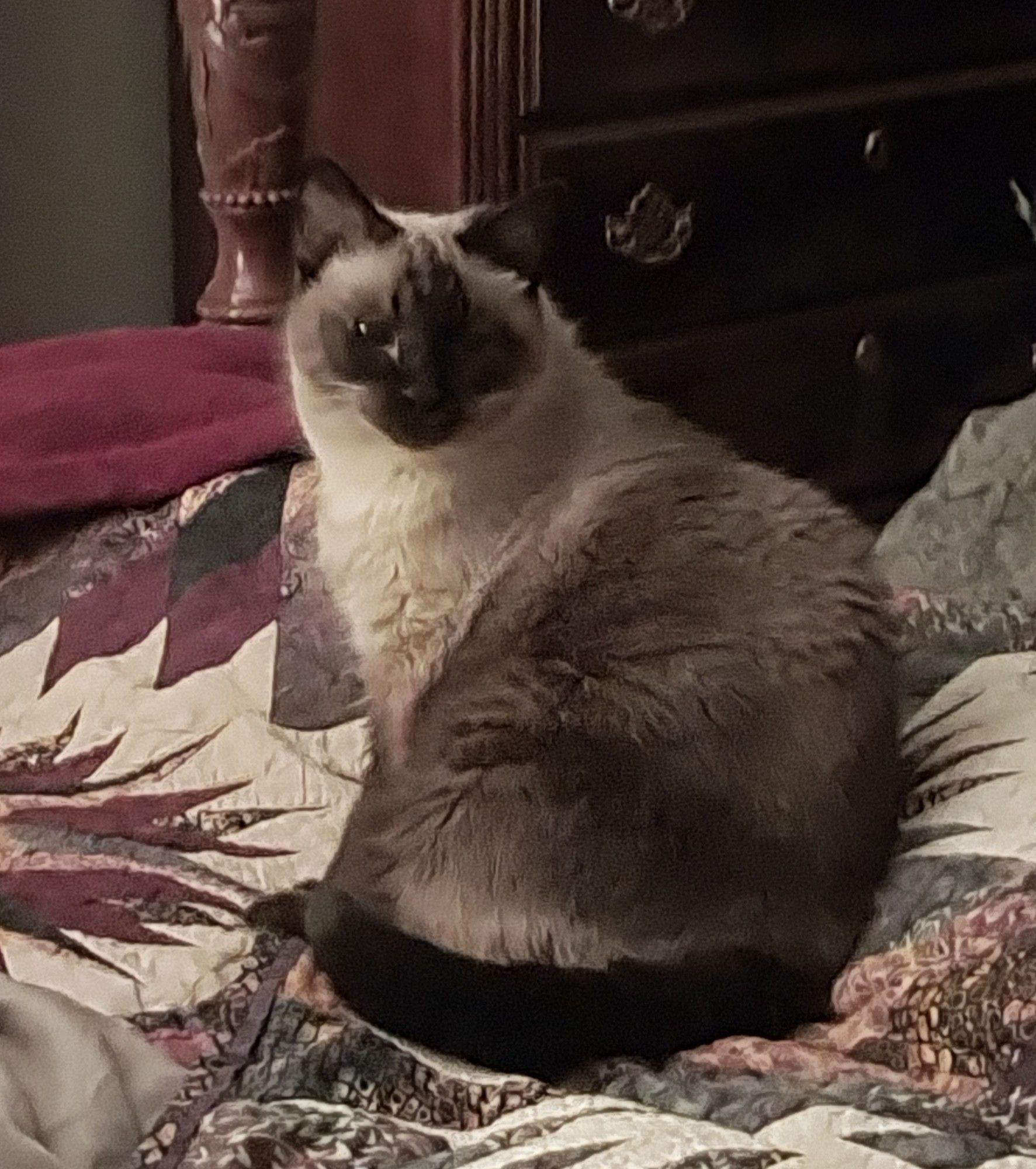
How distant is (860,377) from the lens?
2268 millimetres

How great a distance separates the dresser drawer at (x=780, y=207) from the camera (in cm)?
196

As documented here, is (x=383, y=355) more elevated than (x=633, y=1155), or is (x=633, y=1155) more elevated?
(x=383, y=355)

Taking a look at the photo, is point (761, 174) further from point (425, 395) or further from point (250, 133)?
point (425, 395)

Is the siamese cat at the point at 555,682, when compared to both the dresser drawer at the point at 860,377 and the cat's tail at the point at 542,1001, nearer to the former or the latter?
the cat's tail at the point at 542,1001

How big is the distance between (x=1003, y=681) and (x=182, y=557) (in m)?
0.71

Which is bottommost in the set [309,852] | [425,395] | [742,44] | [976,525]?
[309,852]

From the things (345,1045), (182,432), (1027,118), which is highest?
(1027,118)

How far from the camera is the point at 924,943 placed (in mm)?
1188

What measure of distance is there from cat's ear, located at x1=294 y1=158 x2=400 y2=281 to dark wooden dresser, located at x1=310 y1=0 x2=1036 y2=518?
1.77ft

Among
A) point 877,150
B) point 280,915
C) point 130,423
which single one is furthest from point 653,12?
→ point 280,915

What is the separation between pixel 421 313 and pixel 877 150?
40.9 inches

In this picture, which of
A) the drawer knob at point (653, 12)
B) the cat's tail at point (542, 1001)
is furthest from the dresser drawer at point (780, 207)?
the cat's tail at point (542, 1001)

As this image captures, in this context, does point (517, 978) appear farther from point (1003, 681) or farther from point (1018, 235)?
point (1018, 235)

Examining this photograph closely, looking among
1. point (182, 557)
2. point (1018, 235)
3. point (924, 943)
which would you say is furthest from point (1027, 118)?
point (924, 943)
